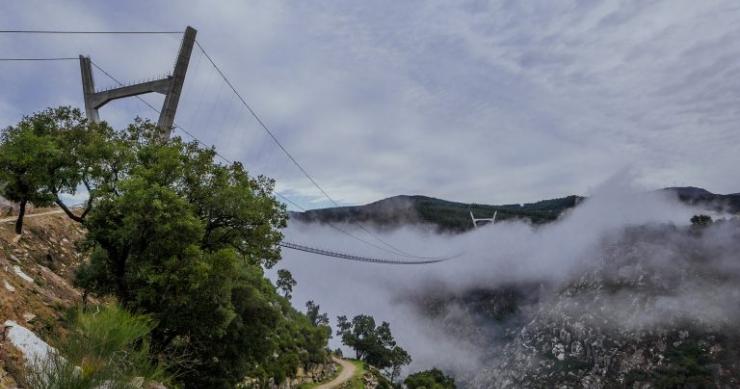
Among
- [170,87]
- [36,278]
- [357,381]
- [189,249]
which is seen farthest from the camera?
[357,381]

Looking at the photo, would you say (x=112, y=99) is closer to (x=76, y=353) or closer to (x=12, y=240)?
(x=12, y=240)

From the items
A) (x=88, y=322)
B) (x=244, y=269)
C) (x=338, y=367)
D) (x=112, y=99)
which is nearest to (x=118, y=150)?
(x=244, y=269)

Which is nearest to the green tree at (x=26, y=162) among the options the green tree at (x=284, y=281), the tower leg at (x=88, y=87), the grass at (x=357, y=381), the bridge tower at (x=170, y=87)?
the bridge tower at (x=170, y=87)

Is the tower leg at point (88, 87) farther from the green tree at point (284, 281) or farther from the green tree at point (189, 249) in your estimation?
the green tree at point (284, 281)

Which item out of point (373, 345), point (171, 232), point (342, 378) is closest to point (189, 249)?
point (171, 232)

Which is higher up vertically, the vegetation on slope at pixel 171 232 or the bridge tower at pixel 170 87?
the bridge tower at pixel 170 87

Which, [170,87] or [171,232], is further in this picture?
[170,87]

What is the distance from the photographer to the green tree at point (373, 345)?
111m

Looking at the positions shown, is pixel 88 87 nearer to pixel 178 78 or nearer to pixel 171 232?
pixel 178 78

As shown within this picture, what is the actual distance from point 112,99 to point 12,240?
17874 millimetres

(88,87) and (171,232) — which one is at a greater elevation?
(88,87)

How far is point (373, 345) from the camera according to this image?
11212cm

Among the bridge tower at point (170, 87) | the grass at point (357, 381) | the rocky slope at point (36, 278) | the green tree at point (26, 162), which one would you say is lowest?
the grass at point (357, 381)

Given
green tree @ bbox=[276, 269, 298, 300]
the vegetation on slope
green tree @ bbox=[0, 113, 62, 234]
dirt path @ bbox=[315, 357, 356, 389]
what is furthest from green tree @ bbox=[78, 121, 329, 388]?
green tree @ bbox=[276, 269, 298, 300]
